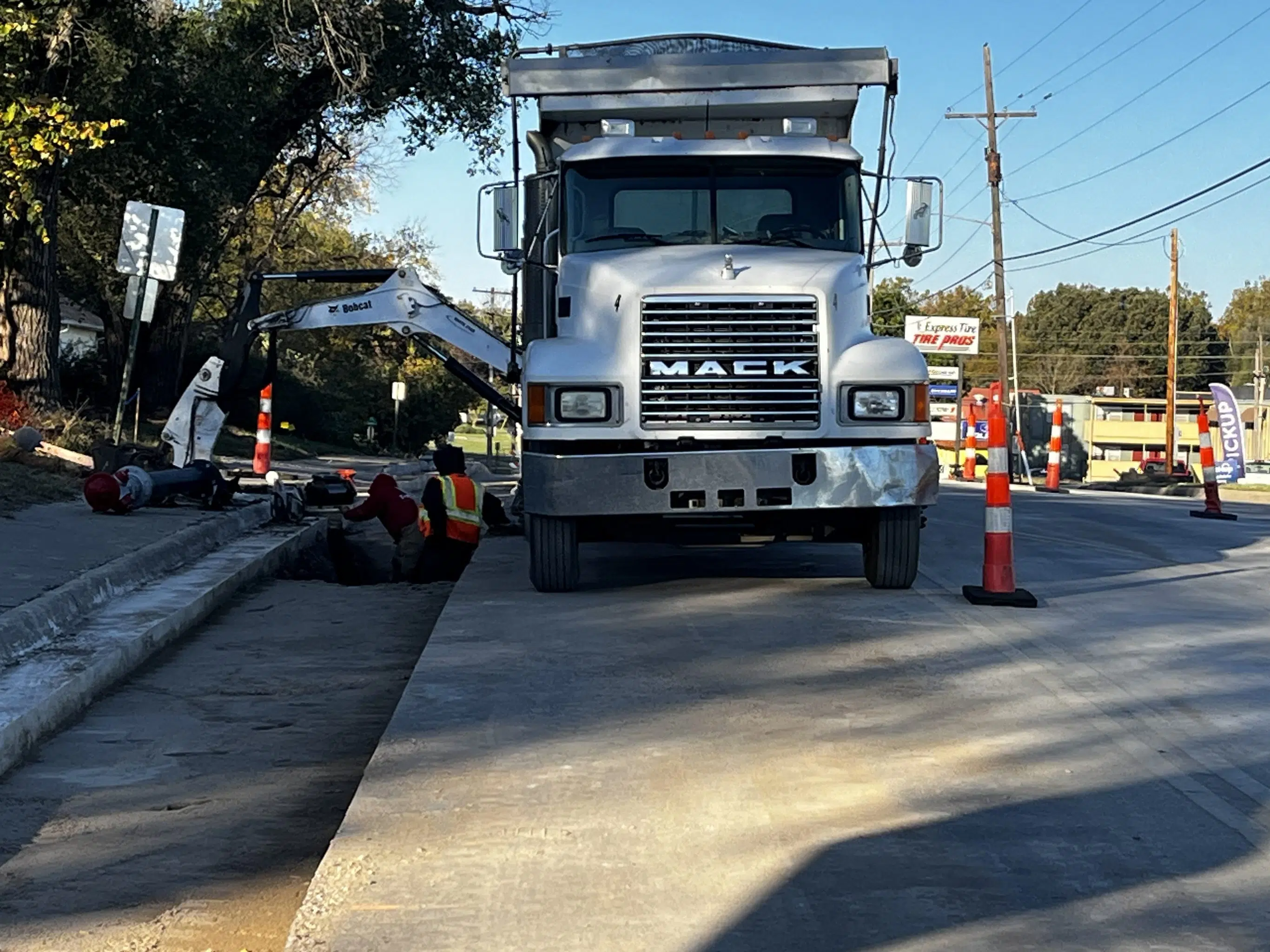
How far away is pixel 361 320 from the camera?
13320 millimetres

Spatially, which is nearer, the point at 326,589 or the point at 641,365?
the point at 641,365

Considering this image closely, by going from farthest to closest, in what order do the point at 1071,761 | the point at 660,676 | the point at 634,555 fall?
the point at 634,555, the point at 660,676, the point at 1071,761

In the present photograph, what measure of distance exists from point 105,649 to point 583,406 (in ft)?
9.69

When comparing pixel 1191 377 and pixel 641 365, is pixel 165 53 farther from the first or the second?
pixel 1191 377

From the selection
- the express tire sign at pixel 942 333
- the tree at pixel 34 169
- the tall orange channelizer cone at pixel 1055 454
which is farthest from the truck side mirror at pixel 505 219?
the express tire sign at pixel 942 333

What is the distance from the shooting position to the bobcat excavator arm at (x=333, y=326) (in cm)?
1316

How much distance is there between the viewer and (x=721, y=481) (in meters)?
8.48

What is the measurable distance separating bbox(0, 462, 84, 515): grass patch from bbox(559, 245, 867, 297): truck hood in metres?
5.06

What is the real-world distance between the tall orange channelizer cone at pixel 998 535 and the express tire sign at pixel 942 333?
4546 cm

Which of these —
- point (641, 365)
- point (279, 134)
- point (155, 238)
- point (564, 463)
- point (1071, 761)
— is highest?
point (279, 134)

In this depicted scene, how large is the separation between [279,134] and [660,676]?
1988cm

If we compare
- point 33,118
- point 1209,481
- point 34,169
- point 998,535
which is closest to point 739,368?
point 998,535

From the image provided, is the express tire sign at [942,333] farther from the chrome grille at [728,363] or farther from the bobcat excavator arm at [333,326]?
the chrome grille at [728,363]

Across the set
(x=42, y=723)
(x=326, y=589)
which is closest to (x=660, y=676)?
(x=42, y=723)
